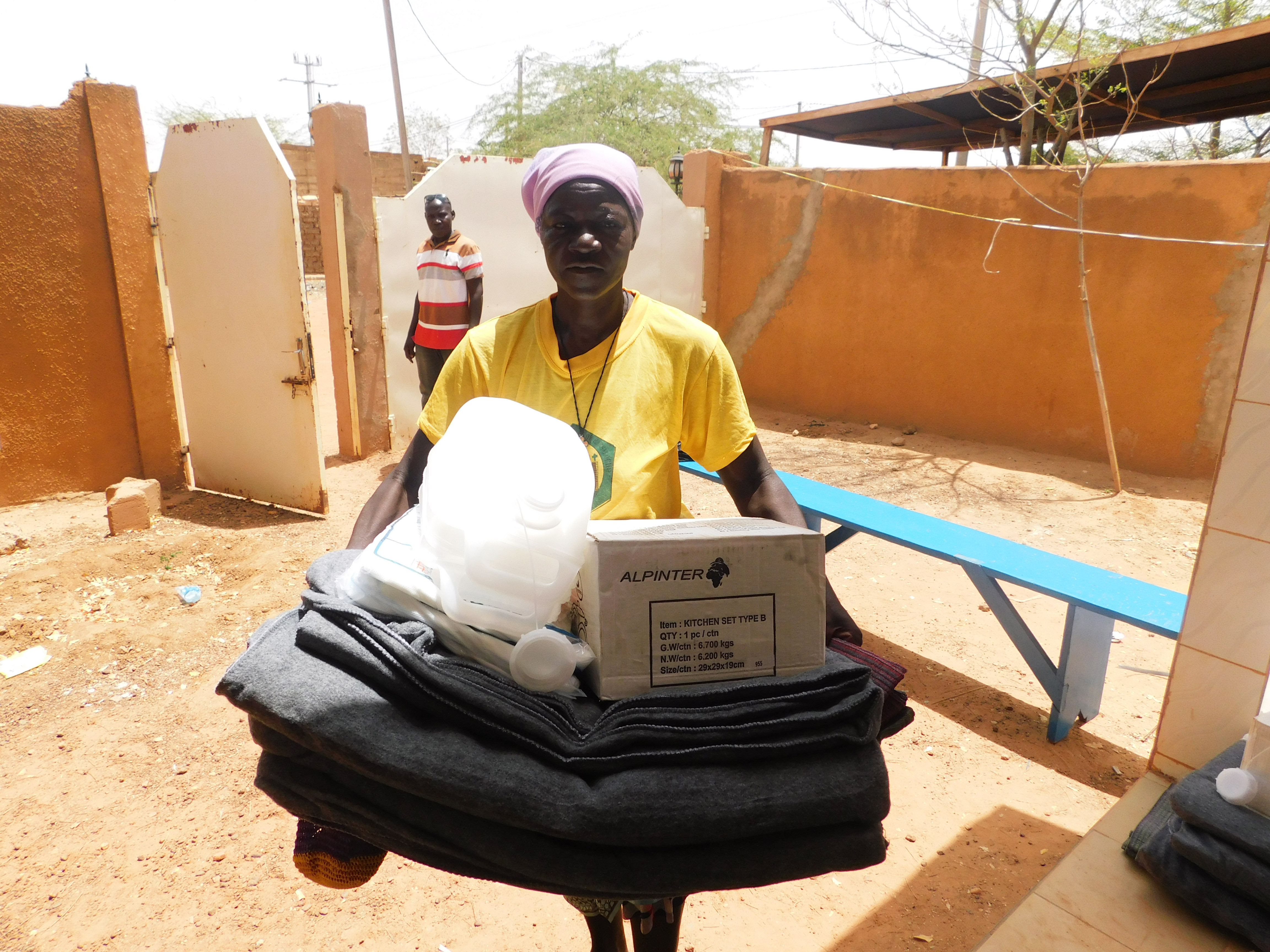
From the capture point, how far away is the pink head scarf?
136cm

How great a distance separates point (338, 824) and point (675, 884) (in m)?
0.42

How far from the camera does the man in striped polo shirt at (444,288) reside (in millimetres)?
5457

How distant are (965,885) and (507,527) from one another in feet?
6.78

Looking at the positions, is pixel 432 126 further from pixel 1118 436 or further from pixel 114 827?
pixel 114 827

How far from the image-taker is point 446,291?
5461 mm

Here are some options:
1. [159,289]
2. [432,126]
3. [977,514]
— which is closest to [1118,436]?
[977,514]

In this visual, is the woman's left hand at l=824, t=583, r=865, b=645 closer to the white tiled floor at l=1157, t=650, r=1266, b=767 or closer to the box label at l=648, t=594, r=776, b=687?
the box label at l=648, t=594, r=776, b=687

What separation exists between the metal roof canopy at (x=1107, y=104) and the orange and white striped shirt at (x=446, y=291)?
411 centimetres

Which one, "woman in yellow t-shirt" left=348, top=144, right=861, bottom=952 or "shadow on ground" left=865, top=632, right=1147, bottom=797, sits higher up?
"woman in yellow t-shirt" left=348, top=144, right=861, bottom=952

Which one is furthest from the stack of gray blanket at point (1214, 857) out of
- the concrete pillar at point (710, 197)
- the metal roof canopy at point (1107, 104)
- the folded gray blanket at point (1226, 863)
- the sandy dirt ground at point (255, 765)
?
the concrete pillar at point (710, 197)

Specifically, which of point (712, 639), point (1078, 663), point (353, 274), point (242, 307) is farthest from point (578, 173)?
point (353, 274)

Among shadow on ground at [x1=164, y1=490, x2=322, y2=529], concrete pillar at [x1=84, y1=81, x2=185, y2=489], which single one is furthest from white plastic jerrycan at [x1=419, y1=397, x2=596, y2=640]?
concrete pillar at [x1=84, y1=81, x2=185, y2=489]

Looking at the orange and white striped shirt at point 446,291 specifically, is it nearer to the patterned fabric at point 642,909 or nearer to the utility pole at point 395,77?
the patterned fabric at point 642,909

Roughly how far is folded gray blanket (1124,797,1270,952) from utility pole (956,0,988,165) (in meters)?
5.89
